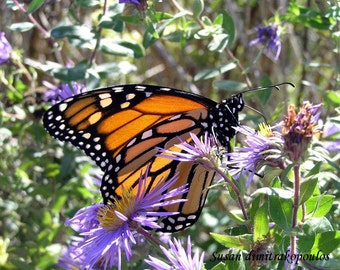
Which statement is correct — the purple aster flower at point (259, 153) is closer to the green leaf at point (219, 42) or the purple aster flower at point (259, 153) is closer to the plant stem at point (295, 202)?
the plant stem at point (295, 202)

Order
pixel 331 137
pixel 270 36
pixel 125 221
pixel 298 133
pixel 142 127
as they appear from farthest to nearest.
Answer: pixel 270 36
pixel 331 137
pixel 142 127
pixel 125 221
pixel 298 133

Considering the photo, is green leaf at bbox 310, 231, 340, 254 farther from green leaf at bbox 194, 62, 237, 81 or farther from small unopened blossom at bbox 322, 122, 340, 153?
green leaf at bbox 194, 62, 237, 81

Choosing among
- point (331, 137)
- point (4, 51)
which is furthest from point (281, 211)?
point (4, 51)

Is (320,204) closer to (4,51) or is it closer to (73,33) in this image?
(73,33)

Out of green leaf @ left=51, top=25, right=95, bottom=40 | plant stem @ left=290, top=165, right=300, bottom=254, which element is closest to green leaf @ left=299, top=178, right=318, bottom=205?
plant stem @ left=290, top=165, right=300, bottom=254

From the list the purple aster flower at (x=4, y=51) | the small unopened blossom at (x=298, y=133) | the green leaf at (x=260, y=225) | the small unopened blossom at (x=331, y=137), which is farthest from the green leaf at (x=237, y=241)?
the purple aster flower at (x=4, y=51)
